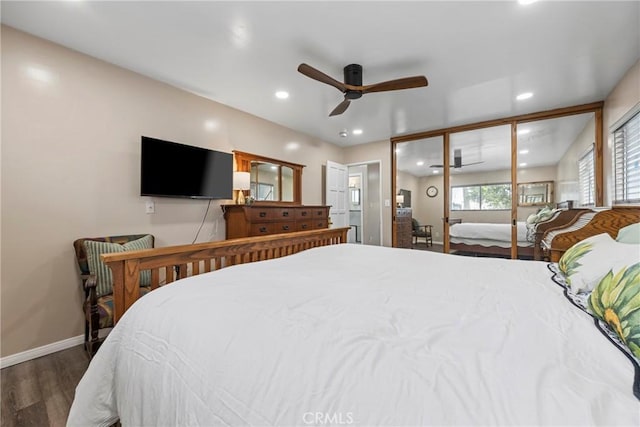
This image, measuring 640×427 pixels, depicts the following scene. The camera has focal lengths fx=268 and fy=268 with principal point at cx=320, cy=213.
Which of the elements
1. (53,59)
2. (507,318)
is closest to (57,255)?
(53,59)

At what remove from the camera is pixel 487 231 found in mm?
4219

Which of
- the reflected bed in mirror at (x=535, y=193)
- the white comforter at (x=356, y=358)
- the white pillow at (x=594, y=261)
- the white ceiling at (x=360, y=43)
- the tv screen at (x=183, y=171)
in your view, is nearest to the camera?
the white comforter at (x=356, y=358)

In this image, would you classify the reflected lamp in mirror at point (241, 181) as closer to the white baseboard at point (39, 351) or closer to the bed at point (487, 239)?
the white baseboard at point (39, 351)

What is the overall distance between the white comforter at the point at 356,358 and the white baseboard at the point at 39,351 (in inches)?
65.1

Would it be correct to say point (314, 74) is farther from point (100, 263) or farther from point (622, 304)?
point (100, 263)

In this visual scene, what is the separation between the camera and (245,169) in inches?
148

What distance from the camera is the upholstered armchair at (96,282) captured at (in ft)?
6.43

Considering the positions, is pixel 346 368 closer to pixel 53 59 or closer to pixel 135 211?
pixel 135 211

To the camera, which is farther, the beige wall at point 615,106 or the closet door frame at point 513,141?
the closet door frame at point 513,141

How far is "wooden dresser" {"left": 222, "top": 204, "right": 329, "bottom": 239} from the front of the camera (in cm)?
327

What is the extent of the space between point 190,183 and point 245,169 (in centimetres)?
91

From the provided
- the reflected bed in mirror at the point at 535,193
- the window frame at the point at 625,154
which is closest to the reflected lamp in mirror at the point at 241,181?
the reflected bed in mirror at the point at 535,193

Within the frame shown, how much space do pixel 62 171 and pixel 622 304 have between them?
11.2 feet

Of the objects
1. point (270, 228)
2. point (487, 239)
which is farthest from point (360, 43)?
point (487, 239)
